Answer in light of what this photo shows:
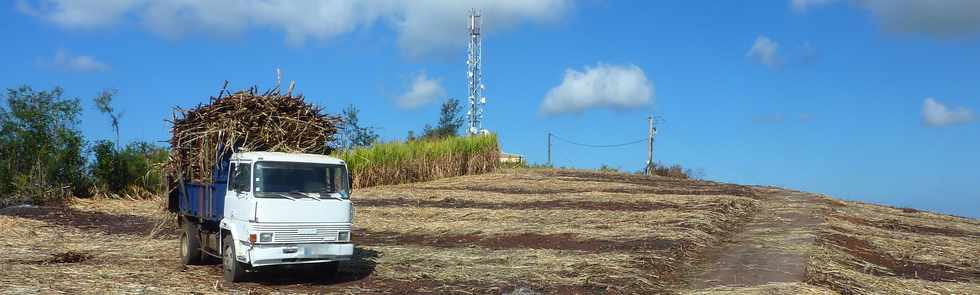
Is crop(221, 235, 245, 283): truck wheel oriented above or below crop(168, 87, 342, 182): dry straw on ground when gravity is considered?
below

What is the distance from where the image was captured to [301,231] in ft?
37.2

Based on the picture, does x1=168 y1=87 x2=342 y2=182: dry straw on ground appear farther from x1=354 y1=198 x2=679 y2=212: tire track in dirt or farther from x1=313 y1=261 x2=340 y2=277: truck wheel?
x1=354 y1=198 x2=679 y2=212: tire track in dirt

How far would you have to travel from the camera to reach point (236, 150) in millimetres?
12633

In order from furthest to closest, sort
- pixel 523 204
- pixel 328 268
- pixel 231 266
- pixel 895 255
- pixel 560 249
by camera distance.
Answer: pixel 523 204 < pixel 895 255 < pixel 560 249 < pixel 328 268 < pixel 231 266

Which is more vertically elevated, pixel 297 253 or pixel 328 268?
pixel 297 253

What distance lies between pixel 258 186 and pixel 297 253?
1.13m

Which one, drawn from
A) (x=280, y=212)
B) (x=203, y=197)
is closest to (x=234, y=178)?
(x=280, y=212)

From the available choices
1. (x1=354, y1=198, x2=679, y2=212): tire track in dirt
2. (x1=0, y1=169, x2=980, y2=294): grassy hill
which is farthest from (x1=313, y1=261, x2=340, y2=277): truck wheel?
(x1=354, y1=198, x2=679, y2=212): tire track in dirt

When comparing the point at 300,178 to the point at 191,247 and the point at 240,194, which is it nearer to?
the point at 240,194

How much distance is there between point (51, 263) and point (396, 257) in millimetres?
5935

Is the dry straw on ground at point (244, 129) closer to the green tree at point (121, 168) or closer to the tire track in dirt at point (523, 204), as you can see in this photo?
the tire track in dirt at point (523, 204)

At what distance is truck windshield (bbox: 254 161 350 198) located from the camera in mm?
11555

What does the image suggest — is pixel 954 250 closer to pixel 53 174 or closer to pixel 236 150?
pixel 236 150

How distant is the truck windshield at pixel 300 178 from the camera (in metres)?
11.6
